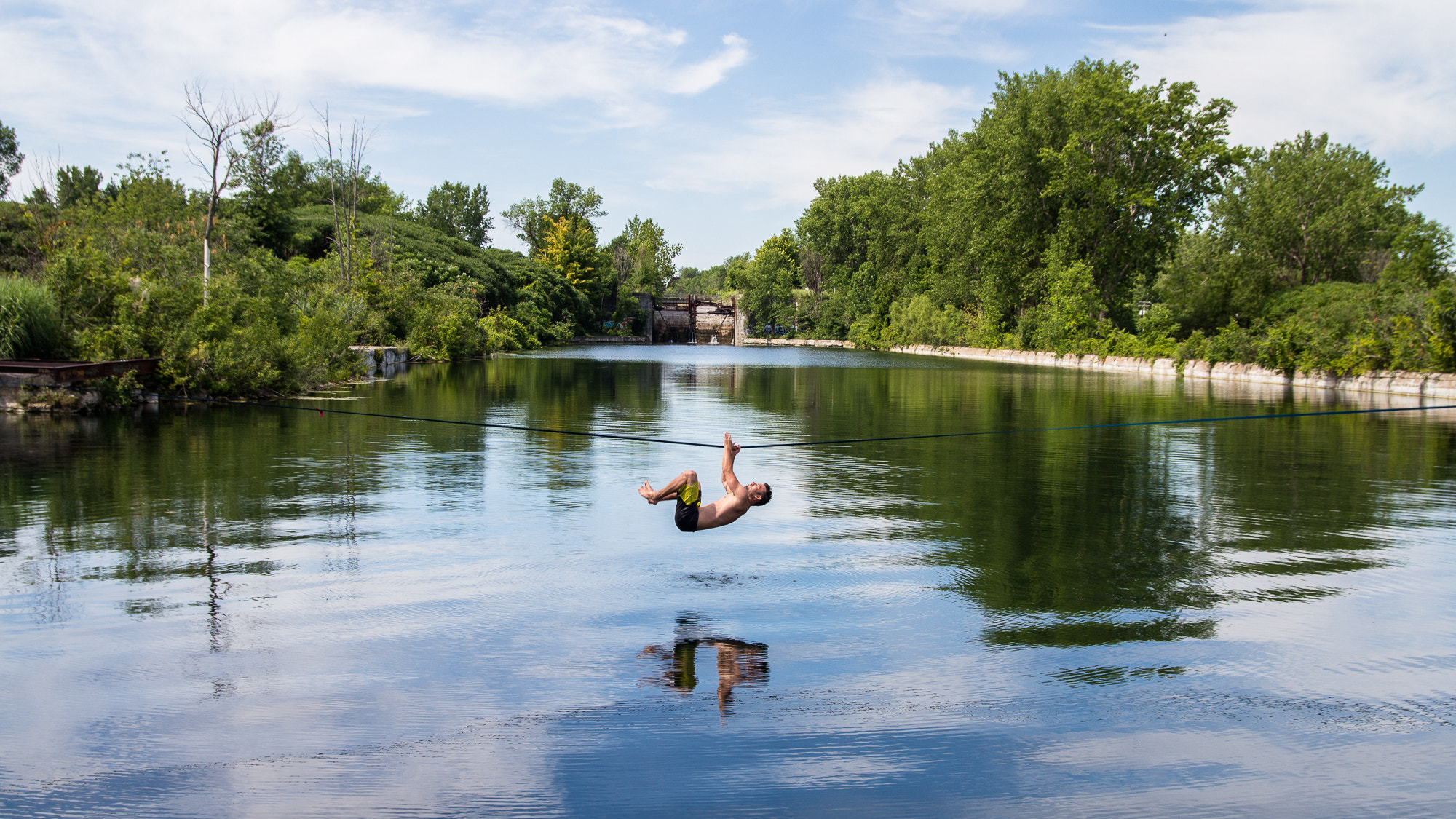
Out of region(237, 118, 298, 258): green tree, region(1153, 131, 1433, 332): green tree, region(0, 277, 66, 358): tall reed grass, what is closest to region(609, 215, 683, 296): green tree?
region(237, 118, 298, 258): green tree

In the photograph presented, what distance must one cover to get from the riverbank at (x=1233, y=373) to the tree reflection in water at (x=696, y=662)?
→ 27.2 meters

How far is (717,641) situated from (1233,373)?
3700cm

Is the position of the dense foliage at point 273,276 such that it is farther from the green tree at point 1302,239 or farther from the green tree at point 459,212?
the green tree at point 1302,239

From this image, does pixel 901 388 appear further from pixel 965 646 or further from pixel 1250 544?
pixel 965 646

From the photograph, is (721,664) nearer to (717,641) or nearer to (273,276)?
(717,641)

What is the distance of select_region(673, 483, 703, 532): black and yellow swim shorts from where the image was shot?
24.5 feet

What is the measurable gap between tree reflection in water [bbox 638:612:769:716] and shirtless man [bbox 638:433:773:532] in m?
1.07

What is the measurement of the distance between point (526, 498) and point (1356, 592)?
8.12 m

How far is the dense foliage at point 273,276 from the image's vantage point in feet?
66.7

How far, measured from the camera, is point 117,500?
10352mm

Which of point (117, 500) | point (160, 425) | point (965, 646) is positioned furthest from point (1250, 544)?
point (160, 425)

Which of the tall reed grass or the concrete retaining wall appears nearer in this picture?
the tall reed grass

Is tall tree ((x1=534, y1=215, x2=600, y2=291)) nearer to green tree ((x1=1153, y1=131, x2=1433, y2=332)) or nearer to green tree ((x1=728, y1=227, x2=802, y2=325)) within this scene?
green tree ((x1=728, y1=227, x2=802, y2=325))

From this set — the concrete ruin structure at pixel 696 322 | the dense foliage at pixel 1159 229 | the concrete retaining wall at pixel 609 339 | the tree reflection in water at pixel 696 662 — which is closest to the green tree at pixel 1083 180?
the dense foliage at pixel 1159 229
